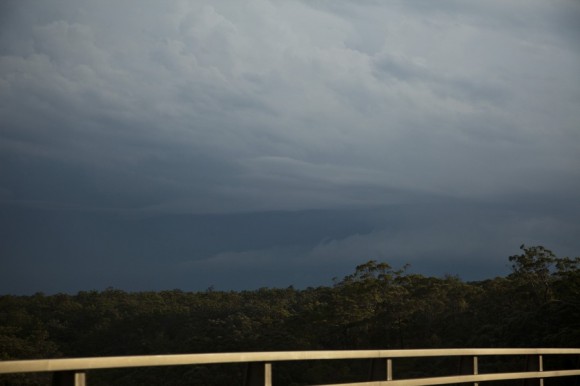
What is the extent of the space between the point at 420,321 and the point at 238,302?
24.8 m

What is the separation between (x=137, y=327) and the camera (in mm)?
A: 68375

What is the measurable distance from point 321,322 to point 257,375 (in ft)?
186

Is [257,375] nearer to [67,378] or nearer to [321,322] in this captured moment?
[67,378]

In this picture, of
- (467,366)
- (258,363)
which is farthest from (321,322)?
(258,363)

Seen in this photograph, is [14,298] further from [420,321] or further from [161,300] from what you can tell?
[420,321]

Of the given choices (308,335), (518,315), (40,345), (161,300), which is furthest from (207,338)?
(518,315)

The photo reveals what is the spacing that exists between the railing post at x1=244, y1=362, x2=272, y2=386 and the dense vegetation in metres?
38.5

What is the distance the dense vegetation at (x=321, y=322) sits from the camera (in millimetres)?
49281

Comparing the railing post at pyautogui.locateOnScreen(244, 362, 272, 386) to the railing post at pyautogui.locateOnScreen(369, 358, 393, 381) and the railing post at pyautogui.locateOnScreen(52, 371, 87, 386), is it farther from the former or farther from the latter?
the railing post at pyautogui.locateOnScreen(369, 358, 393, 381)

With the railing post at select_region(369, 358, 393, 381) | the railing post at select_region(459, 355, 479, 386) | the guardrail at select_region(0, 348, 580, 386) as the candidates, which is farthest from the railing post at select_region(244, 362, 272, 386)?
the railing post at select_region(459, 355, 479, 386)

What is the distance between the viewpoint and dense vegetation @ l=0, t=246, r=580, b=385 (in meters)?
49.3

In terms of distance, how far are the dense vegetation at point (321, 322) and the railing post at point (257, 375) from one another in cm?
3851

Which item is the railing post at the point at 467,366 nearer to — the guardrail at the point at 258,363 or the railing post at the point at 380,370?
the guardrail at the point at 258,363

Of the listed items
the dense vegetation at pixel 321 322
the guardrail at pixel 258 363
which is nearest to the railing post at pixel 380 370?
the guardrail at pixel 258 363
